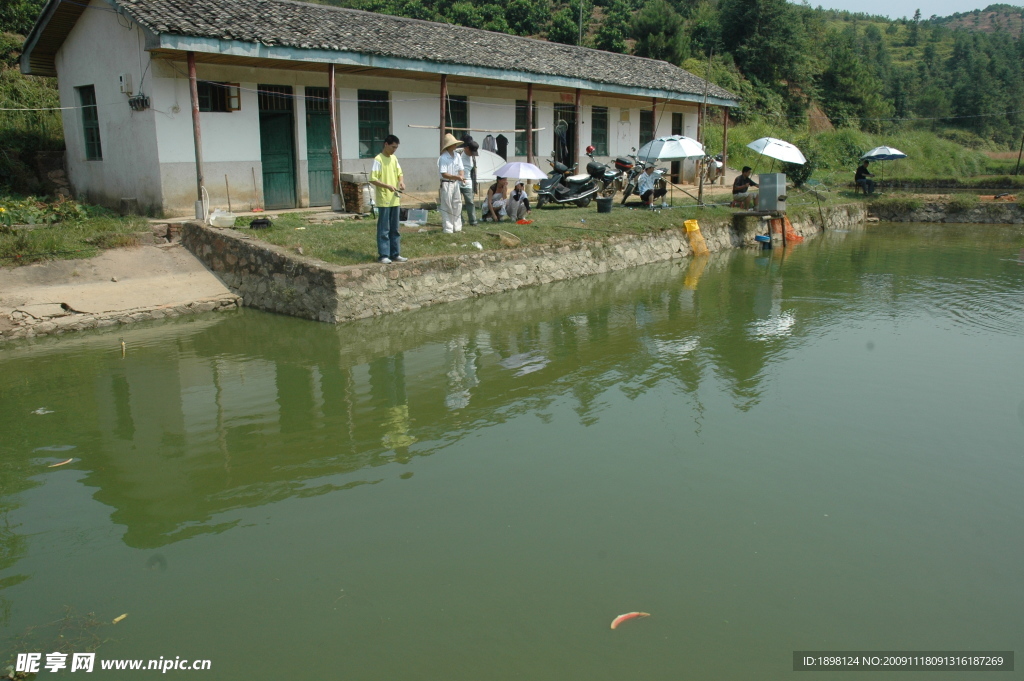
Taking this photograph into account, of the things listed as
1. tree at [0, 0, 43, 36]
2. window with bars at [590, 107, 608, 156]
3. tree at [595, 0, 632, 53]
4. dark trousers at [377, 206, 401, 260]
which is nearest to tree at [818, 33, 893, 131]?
tree at [595, 0, 632, 53]

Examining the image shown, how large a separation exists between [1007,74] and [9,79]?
57.9m

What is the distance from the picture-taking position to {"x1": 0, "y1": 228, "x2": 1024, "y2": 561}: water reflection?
5805 mm

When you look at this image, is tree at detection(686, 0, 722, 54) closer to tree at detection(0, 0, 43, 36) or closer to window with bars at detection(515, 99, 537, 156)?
window with bars at detection(515, 99, 537, 156)

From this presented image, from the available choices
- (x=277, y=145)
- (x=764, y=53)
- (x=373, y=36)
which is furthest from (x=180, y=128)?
(x=764, y=53)

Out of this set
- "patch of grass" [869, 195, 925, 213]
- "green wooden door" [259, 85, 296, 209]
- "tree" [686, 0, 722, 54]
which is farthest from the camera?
"tree" [686, 0, 722, 54]

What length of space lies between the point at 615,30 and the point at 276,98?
2425cm

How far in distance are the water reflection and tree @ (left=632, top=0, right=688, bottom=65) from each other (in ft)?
79.9

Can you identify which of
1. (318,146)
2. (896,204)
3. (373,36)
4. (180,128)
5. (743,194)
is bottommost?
(896,204)

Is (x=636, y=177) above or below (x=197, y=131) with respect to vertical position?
below

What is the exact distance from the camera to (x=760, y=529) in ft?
16.4

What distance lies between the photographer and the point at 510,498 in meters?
5.43

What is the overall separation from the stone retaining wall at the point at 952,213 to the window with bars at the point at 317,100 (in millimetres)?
16960

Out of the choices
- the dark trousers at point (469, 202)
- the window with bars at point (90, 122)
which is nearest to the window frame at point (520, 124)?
the dark trousers at point (469, 202)

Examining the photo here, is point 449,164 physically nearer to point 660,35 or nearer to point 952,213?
point 952,213
